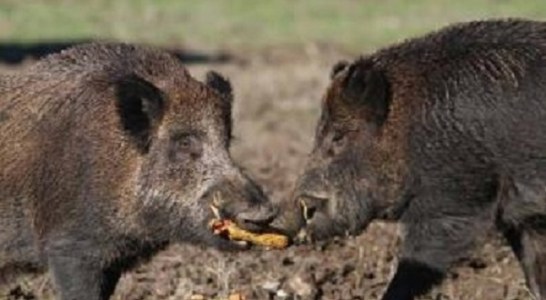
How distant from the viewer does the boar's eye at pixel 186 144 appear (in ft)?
32.8

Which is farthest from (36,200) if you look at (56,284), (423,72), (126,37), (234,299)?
(126,37)

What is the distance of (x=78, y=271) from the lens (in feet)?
32.5

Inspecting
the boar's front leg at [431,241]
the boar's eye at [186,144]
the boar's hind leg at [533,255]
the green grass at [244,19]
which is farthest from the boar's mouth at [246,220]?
the green grass at [244,19]

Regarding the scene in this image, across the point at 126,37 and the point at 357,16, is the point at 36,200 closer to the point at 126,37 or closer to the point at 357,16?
the point at 126,37

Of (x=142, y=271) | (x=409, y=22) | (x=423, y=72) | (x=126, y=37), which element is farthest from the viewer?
(x=409, y=22)

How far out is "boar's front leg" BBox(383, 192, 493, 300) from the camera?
1042 centimetres

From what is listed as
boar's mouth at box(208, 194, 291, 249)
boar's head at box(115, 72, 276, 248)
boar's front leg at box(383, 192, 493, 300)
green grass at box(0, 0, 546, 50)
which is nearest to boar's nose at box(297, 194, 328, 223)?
boar's front leg at box(383, 192, 493, 300)

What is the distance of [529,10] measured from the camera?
35.7 meters

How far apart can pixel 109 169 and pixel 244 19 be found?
25.5 meters

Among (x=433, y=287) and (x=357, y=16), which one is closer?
(x=433, y=287)

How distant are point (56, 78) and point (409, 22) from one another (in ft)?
76.9

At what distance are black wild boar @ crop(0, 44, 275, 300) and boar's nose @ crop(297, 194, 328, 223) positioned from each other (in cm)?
78

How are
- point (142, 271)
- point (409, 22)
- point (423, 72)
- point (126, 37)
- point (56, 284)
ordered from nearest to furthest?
point (56, 284) → point (423, 72) → point (142, 271) → point (126, 37) → point (409, 22)

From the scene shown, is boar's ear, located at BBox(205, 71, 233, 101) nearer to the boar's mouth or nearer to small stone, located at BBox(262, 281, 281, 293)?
the boar's mouth
